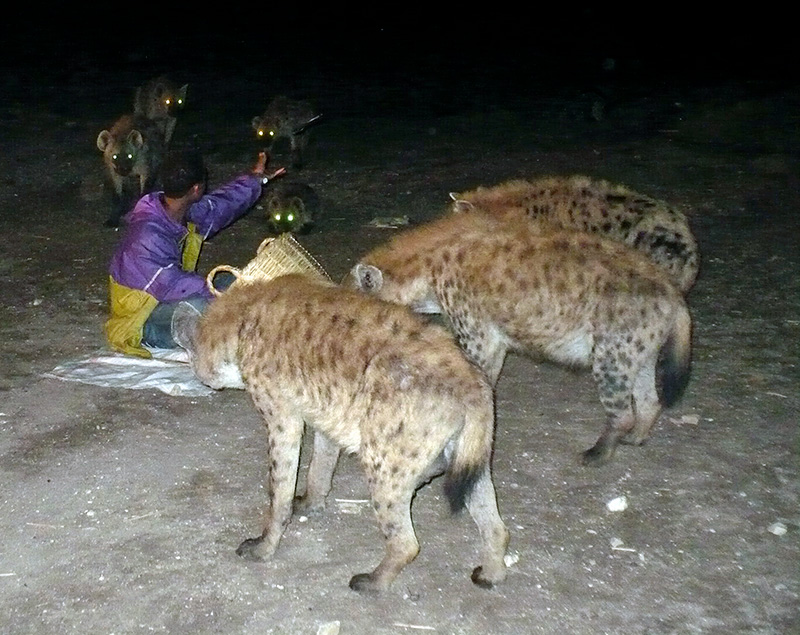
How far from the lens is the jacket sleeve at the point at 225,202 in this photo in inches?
166

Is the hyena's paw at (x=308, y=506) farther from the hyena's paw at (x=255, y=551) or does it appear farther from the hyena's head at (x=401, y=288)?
the hyena's head at (x=401, y=288)

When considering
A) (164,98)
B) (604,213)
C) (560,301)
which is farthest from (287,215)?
(560,301)

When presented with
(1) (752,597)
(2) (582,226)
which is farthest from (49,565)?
(2) (582,226)

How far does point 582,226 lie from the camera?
4086mm

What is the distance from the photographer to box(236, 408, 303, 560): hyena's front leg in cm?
286

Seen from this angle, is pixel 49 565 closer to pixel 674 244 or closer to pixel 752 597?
pixel 752 597

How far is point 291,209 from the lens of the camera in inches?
216

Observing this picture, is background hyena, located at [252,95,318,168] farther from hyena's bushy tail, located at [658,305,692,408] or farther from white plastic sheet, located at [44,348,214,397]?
hyena's bushy tail, located at [658,305,692,408]

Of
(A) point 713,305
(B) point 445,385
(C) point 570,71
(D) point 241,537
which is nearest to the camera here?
(B) point 445,385

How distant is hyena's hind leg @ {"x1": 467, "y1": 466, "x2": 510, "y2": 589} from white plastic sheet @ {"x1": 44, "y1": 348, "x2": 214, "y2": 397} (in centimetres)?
137

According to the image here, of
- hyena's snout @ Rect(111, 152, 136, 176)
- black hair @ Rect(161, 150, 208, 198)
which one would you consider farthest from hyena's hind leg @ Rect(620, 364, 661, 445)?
hyena's snout @ Rect(111, 152, 136, 176)

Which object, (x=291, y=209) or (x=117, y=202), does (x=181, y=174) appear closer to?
(x=291, y=209)

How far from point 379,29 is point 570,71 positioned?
3.57 metres

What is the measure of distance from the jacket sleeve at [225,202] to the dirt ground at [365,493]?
617mm
